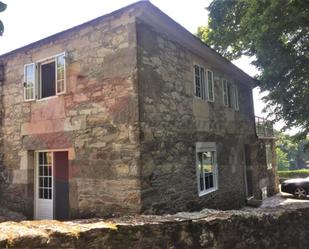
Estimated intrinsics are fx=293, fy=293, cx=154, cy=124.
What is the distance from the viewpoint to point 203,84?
9.53 m

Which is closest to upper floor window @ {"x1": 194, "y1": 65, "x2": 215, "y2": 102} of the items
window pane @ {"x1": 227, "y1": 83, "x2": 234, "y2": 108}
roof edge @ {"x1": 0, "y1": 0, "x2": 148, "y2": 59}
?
window pane @ {"x1": 227, "y1": 83, "x2": 234, "y2": 108}

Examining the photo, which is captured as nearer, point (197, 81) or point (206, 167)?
point (206, 167)

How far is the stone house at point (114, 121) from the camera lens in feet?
21.6

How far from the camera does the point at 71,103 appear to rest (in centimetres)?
755

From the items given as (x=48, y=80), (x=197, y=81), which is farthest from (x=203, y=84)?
(x=48, y=80)

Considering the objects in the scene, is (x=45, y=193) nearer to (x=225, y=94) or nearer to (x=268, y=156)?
(x=225, y=94)

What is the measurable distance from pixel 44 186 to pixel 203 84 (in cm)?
579

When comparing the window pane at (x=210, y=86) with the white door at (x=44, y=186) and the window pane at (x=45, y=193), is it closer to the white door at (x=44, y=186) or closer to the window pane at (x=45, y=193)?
the white door at (x=44, y=186)

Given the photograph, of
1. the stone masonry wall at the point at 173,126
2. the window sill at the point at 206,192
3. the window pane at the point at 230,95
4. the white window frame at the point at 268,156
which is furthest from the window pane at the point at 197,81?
the white window frame at the point at 268,156

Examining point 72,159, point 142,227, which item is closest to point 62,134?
point 72,159

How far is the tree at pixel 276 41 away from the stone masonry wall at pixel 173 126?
1518 mm

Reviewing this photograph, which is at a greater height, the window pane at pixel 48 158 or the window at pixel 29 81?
the window at pixel 29 81

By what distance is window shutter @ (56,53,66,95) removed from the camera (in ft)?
25.7

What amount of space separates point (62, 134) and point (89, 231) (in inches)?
175
